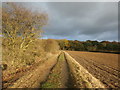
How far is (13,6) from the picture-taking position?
31.7 ft

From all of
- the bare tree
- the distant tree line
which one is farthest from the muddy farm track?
the distant tree line

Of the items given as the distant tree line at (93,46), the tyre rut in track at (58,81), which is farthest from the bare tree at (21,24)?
the distant tree line at (93,46)

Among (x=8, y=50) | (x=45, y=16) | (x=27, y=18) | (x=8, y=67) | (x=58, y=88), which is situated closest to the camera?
(x=58, y=88)

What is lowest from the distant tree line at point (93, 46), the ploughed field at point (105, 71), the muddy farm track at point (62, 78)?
the ploughed field at point (105, 71)

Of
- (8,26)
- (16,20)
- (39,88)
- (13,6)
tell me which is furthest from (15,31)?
(39,88)

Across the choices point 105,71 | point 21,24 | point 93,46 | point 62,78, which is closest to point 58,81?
point 62,78

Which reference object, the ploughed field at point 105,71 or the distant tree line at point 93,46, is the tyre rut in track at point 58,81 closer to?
the ploughed field at point 105,71

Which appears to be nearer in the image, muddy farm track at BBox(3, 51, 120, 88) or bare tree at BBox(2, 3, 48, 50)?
muddy farm track at BBox(3, 51, 120, 88)

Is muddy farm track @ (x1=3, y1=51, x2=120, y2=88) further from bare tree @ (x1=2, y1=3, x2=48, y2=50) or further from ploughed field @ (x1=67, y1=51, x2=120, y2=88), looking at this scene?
bare tree @ (x1=2, y1=3, x2=48, y2=50)

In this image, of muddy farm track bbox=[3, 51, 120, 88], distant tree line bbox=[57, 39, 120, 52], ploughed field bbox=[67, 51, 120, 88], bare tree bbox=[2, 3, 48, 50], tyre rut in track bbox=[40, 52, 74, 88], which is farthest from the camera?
distant tree line bbox=[57, 39, 120, 52]

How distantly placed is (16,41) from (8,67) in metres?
3.56

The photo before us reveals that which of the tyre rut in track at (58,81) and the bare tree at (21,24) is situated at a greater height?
the bare tree at (21,24)

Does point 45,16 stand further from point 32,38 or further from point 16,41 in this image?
point 16,41

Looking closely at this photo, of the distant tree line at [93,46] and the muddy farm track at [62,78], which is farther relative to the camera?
the distant tree line at [93,46]
